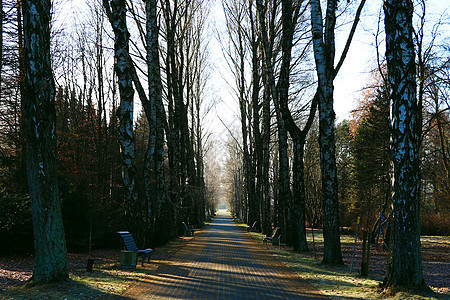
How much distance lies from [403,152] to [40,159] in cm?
737

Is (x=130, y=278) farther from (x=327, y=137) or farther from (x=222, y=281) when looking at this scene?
(x=327, y=137)

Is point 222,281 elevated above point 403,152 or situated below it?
below

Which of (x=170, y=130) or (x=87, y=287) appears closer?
(x=87, y=287)

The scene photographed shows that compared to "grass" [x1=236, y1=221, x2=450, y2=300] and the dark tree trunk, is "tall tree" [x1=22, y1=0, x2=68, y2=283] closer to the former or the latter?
"grass" [x1=236, y1=221, x2=450, y2=300]

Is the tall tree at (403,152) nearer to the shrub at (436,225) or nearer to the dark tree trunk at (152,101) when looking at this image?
the dark tree trunk at (152,101)

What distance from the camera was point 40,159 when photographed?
7938 millimetres

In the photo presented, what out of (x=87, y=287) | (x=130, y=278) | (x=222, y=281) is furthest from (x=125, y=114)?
(x=222, y=281)

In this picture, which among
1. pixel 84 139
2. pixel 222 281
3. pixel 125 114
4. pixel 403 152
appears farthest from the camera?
pixel 84 139

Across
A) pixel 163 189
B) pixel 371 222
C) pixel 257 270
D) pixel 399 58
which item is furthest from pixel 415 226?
pixel 371 222

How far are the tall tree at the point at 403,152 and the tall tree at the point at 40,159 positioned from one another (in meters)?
6.84

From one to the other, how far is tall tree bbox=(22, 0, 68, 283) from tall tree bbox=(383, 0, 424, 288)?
6.84 meters

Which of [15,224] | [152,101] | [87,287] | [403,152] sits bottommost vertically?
[87,287]

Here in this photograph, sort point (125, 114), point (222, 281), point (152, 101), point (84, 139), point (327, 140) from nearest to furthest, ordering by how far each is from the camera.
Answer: point (222, 281) → point (327, 140) → point (125, 114) → point (152, 101) → point (84, 139)

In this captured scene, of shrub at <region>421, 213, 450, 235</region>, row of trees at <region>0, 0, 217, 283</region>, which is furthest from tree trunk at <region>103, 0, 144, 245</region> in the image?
shrub at <region>421, 213, 450, 235</region>
